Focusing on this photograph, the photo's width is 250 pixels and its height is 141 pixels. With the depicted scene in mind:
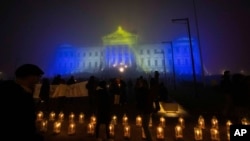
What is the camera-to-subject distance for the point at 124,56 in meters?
82.7

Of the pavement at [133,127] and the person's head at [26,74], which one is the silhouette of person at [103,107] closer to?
the pavement at [133,127]

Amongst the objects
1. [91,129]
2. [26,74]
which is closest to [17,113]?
[26,74]

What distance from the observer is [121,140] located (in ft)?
31.8

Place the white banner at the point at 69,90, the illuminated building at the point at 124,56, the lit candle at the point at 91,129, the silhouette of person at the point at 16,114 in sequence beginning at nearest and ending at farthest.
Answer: the silhouette of person at the point at 16,114 < the lit candle at the point at 91,129 < the white banner at the point at 69,90 < the illuminated building at the point at 124,56

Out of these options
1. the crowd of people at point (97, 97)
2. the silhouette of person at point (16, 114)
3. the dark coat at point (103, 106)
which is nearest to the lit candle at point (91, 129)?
the crowd of people at point (97, 97)

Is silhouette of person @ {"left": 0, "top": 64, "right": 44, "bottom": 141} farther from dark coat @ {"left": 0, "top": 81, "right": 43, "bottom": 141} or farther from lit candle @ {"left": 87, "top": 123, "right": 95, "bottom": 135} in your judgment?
lit candle @ {"left": 87, "top": 123, "right": 95, "bottom": 135}

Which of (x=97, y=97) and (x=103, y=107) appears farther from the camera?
(x=97, y=97)

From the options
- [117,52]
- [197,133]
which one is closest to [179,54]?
[117,52]

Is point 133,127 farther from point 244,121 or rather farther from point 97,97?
point 244,121

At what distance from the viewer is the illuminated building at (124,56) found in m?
83.0

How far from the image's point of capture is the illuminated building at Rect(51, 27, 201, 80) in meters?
83.0

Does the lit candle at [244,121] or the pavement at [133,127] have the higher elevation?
the lit candle at [244,121]

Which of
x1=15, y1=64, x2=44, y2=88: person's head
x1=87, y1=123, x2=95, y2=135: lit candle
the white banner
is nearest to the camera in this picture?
x1=15, y1=64, x2=44, y2=88: person's head

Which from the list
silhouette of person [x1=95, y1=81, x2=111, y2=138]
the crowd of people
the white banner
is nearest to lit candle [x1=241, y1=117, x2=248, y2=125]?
the crowd of people
